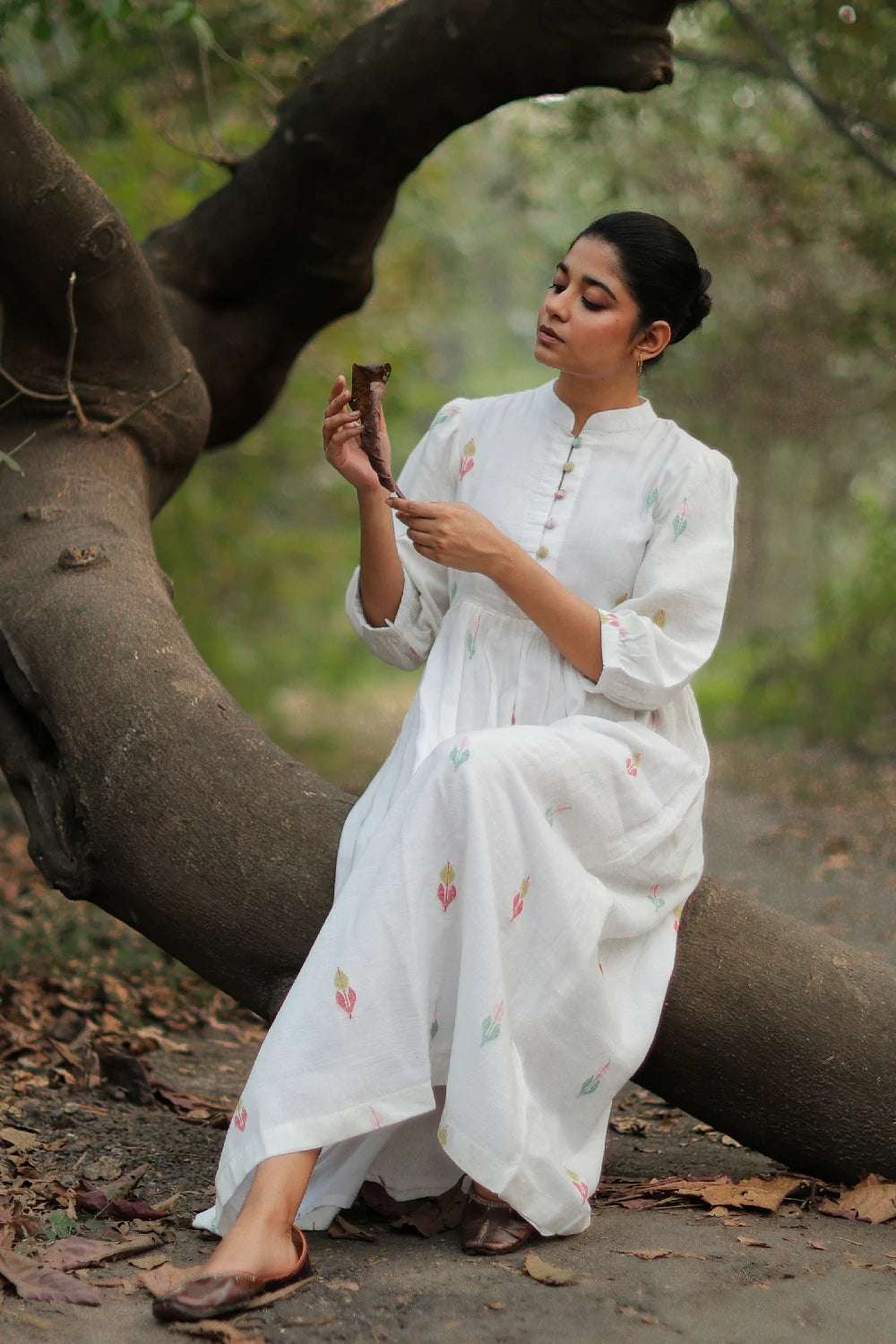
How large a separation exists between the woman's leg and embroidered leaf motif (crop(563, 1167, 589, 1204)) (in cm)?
46

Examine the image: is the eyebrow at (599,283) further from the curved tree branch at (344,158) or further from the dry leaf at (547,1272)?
the dry leaf at (547,1272)

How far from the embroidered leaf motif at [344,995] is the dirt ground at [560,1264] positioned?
0.41 m

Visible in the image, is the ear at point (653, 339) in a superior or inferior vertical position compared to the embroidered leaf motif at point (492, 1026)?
superior

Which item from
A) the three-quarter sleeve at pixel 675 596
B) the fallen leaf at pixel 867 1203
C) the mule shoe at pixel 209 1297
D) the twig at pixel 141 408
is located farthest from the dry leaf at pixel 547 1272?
the twig at pixel 141 408

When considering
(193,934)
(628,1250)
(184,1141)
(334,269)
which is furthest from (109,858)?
(334,269)

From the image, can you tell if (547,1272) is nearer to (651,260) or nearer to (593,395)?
(593,395)

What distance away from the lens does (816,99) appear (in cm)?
566

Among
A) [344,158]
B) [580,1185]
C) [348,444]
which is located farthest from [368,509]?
[344,158]

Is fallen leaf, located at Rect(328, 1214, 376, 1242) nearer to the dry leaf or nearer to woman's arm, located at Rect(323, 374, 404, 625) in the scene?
the dry leaf

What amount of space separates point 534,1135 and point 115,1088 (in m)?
1.32

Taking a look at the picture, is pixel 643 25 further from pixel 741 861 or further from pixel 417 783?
pixel 741 861

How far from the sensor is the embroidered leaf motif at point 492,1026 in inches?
90.7

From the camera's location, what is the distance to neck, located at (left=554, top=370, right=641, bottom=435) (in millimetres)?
2863

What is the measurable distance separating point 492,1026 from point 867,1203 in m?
0.90
